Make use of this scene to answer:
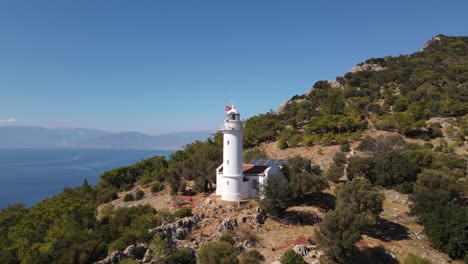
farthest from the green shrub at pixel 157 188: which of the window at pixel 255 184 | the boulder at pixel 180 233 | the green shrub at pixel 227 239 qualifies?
the green shrub at pixel 227 239

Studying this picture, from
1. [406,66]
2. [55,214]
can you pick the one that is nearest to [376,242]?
[55,214]

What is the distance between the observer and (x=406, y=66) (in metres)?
83.8

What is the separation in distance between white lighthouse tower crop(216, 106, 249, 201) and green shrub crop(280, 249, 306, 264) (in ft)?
30.6

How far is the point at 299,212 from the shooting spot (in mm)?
27391

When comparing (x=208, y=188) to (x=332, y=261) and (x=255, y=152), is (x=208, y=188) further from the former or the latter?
(x=332, y=261)

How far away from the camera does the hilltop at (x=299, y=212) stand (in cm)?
2181

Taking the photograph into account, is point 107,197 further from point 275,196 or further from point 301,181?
point 301,181

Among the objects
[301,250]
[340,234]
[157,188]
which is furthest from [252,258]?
[157,188]

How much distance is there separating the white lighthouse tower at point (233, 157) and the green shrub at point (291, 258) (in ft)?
30.6

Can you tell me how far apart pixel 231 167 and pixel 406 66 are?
7793 cm

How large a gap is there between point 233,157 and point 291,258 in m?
11.2

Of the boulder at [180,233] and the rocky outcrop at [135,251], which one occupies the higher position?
the boulder at [180,233]

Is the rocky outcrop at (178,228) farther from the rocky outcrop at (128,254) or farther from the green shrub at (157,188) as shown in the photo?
the green shrub at (157,188)

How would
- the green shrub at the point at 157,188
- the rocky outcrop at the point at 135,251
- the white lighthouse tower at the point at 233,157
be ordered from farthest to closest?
the green shrub at the point at 157,188 < the white lighthouse tower at the point at 233,157 < the rocky outcrop at the point at 135,251
